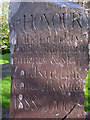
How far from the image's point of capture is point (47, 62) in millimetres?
1553

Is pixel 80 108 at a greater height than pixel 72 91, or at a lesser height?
lesser

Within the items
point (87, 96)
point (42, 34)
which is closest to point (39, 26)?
point (42, 34)

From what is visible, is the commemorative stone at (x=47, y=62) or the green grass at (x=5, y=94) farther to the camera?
the green grass at (x=5, y=94)

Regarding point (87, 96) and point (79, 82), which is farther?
point (87, 96)

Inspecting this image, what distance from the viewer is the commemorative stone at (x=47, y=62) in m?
1.53

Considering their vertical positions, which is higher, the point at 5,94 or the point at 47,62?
the point at 47,62

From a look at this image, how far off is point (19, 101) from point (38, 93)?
21 cm

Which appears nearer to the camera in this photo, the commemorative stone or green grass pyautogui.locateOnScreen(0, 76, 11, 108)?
the commemorative stone

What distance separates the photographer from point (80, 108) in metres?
1.57

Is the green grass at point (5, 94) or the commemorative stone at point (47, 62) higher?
the commemorative stone at point (47, 62)

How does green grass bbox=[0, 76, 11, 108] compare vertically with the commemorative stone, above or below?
below

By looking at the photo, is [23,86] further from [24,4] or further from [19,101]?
[24,4]

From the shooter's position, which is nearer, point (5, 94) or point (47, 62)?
point (47, 62)

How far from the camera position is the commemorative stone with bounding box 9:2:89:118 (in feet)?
5.03
